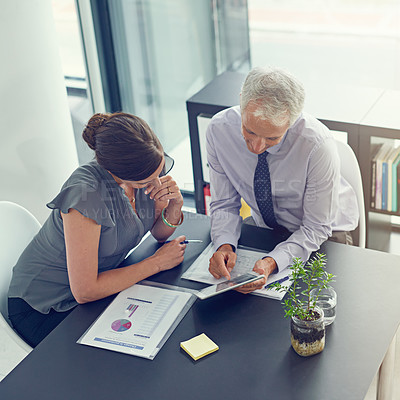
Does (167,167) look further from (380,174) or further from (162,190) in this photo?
(380,174)

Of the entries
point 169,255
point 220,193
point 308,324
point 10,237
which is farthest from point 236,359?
point 10,237

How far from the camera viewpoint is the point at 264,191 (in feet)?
7.50

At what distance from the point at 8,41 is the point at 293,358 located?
201cm

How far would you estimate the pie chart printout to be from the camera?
176 centimetres

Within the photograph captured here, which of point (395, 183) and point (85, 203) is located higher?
point (85, 203)

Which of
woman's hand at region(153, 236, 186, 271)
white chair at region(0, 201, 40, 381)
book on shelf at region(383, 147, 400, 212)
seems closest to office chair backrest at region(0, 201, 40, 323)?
white chair at region(0, 201, 40, 381)

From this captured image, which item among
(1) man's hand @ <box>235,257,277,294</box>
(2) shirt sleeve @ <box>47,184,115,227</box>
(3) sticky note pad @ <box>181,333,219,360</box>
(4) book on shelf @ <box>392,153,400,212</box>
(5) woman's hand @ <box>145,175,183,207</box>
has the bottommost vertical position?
(4) book on shelf @ <box>392,153,400,212</box>

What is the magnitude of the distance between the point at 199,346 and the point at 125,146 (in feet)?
2.17

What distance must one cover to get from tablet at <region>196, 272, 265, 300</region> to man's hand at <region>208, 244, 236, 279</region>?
0.19ft

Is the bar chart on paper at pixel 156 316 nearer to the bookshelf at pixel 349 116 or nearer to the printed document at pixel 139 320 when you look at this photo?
the printed document at pixel 139 320

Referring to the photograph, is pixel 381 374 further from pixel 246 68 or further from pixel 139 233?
pixel 246 68

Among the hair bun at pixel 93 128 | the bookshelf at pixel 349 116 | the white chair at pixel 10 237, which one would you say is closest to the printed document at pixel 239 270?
the hair bun at pixel 93 128

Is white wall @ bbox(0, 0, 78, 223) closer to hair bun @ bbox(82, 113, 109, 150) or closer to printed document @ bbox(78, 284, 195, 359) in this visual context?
hair bun @ bbox(82, 113, 109, 150)

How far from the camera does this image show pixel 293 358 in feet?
5.23
